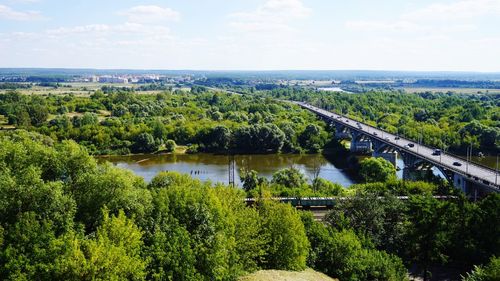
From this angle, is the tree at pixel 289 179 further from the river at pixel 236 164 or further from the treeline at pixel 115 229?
the treeline at pixel 115 229

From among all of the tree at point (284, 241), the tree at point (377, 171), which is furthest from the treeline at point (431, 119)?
the tree at point (284, 241)

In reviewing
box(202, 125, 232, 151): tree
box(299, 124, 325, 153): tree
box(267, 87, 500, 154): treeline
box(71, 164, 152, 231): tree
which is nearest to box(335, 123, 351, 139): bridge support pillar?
box(299, 124, 325, 153): tree

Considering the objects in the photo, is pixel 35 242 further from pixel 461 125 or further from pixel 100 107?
pixel 100 107

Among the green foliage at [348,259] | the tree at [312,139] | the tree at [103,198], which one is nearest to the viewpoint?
the tree at [103,198]

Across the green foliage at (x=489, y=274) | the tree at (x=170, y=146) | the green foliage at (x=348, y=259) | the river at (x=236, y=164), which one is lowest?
the river at (x=236, y=164)

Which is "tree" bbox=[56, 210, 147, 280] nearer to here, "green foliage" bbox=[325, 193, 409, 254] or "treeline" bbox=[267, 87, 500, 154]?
"green foliage" bbox=[325, 193, 409, 254]

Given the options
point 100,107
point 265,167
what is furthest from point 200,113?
point 265,167

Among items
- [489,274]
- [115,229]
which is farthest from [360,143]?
[115,229]
